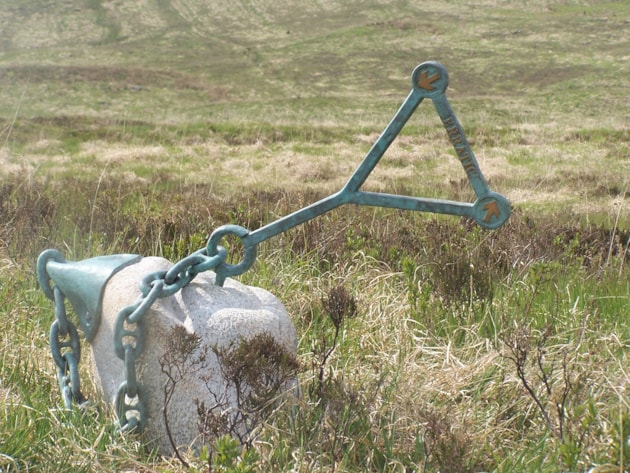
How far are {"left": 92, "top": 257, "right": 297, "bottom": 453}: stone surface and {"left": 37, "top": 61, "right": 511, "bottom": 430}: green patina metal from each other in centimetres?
5

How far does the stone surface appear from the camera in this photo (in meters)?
2.25

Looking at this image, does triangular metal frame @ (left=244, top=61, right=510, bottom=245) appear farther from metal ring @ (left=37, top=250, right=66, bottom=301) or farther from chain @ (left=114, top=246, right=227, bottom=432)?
metal ring @ (left=37, top=250, right=66, bottom=301)

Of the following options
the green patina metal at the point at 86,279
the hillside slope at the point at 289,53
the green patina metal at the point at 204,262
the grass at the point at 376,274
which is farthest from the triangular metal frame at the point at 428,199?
the hillside slope at the point at 289,53

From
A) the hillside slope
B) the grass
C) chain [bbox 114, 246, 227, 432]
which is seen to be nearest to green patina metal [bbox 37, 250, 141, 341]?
chain [bbox 114, 246, 227, 432]

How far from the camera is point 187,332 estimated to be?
2199mm

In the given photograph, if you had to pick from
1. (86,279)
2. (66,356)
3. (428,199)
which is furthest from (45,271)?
(428,199)

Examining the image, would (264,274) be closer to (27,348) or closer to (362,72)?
(27,348)

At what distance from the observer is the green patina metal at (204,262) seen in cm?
224

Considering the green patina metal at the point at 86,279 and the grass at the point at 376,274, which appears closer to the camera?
the grass at the point at 376,274

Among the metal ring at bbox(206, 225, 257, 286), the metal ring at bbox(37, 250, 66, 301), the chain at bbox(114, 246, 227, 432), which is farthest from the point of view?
the metal ring at bbox(37, 250, 66, 301)

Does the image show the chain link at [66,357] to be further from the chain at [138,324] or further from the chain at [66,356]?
the chain at [138,324]

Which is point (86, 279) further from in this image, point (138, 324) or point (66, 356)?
point (138, 324)

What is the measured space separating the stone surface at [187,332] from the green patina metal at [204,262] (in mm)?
54

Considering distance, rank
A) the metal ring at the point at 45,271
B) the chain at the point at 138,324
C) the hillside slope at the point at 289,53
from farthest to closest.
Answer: the hillside slope at the point at 289,53, the metal ring at the point at 45,271, the chain at the point at 138,324
